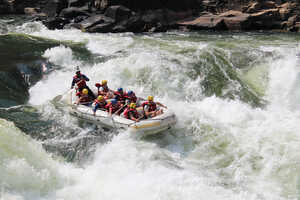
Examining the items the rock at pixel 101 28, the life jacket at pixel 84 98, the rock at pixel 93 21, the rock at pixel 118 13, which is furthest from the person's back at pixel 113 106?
the rock at pixel 118 13

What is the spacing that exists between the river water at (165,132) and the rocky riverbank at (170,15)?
5.17 m

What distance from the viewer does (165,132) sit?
29.5ft

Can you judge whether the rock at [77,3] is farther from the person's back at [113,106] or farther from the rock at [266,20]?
the person's back at [113,106]

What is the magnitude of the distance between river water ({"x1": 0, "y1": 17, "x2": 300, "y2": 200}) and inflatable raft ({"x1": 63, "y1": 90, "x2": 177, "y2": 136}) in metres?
0.25

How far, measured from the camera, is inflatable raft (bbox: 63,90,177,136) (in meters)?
8.52

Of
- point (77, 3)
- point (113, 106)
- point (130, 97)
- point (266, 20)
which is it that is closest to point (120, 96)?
point (130, 97)

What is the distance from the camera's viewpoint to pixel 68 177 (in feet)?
23.6

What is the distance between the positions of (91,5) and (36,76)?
13466 millimetres

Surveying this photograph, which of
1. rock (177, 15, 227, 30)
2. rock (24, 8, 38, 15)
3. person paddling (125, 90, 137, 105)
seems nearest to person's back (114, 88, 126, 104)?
person paddling (125, 90, 137, 105)

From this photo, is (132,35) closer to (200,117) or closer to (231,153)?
(200,117)

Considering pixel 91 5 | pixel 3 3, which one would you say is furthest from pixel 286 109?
pixel 3 3

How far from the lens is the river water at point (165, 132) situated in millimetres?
6859

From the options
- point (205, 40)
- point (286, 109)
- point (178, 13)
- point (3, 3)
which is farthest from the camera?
point (3, 3)

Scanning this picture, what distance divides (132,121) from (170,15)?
16468 mm
